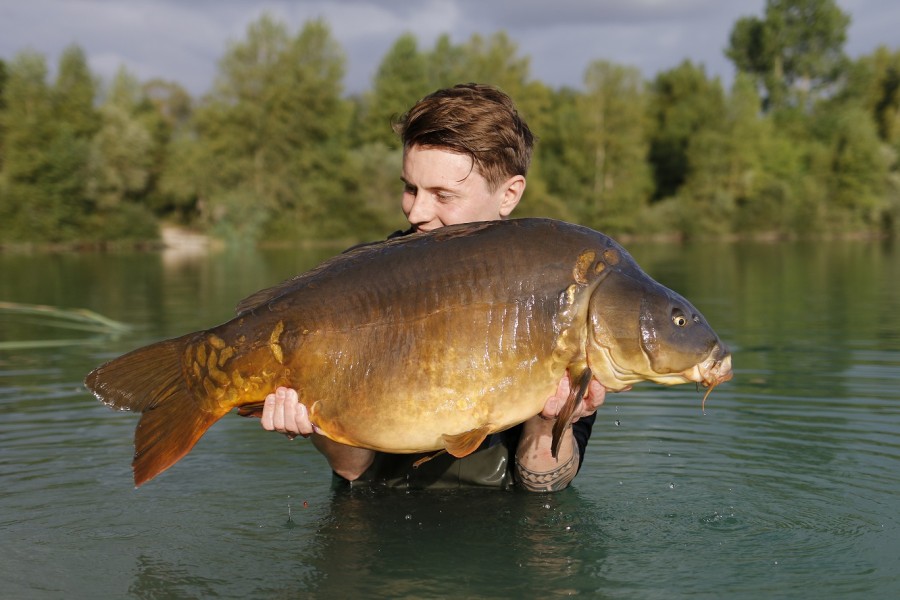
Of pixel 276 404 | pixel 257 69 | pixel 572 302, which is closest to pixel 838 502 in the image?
pixel 572 302

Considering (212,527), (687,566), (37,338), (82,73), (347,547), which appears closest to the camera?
(687,566)

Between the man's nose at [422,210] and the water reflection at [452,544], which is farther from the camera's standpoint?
the man's nose at [422,210]

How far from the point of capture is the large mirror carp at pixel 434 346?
133 inches

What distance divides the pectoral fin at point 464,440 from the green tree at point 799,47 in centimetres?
8236

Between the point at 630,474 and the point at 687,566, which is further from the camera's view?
the point at 630,474

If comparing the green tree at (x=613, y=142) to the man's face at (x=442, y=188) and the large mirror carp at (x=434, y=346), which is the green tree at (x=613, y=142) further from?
the large mirror carp at (x=434, y=346)

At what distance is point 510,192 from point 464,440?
154 centimetres

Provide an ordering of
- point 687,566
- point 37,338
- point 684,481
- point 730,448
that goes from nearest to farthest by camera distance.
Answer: point 687,566
point 684,481
point 730,448
point 37,338

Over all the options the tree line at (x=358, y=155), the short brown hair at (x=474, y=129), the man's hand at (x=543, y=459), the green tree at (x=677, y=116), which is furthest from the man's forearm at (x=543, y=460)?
the green tree at (x=677, y=116)

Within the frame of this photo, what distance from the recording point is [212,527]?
4500 millimetres

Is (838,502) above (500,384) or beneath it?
beneath

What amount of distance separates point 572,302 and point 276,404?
1.08 meters

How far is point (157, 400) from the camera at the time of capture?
3.56 metres

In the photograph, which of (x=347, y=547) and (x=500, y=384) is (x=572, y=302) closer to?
(x=500, y=384)
